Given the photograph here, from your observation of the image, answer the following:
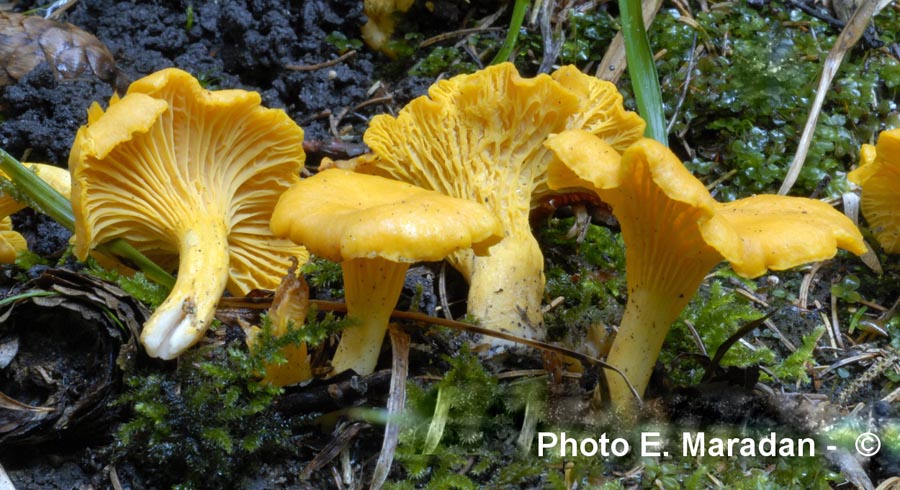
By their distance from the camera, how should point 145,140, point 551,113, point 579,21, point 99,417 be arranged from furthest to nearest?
point 579,21 < point 551,113 < point 145,140 < point 99,417

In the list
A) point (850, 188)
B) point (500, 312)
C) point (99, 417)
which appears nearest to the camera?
point (99, 417)

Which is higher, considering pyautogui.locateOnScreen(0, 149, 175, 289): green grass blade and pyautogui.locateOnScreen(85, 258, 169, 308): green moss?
pyautogui.locateOnScreen(0, 149, 175, 289): green grass blade

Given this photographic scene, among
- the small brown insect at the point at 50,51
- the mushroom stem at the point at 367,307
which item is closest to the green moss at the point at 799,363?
the mushroom stem at the point at 367,307

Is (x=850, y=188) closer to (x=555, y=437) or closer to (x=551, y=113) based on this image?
(x=551, y=113)

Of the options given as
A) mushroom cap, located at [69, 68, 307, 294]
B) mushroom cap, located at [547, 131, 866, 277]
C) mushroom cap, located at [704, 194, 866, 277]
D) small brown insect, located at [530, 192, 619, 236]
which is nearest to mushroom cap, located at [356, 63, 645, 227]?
small brown insect, located at [530, 192, 619, 236]

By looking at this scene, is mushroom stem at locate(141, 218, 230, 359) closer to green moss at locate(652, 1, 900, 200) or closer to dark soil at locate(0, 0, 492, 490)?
dark soil at locate(0, 0, 492, 490)

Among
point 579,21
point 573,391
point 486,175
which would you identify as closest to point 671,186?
point 573,391
